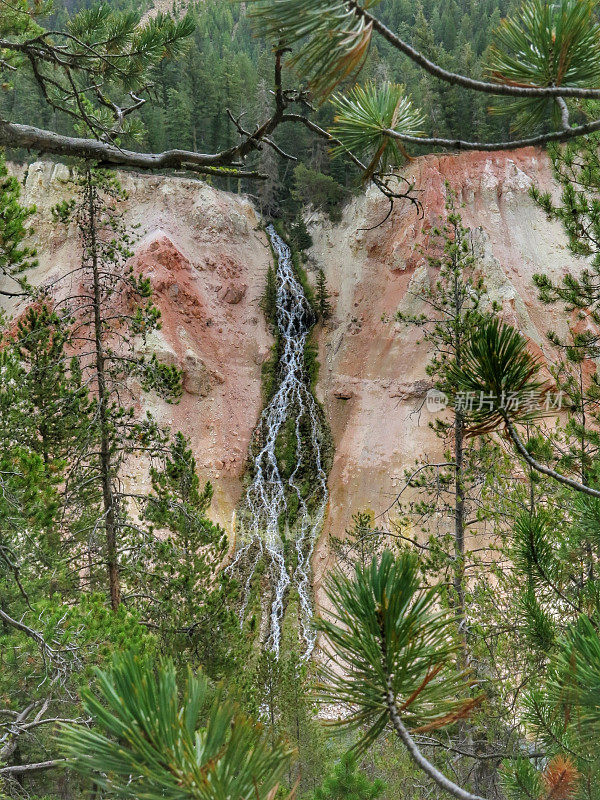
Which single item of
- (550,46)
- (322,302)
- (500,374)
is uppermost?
(322,302)

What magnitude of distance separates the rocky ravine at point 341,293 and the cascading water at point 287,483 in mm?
619

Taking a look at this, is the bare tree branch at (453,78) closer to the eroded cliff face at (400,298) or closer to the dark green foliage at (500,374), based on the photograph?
the dark green foliage at (500,374)

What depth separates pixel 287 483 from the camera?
20.0m

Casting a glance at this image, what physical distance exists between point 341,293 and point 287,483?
10.4m

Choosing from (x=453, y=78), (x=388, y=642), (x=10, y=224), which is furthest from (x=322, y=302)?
(x=388, y=642)

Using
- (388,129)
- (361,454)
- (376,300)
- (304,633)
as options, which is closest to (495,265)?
(376,300)

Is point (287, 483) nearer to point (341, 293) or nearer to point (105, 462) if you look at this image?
point (341, 293)

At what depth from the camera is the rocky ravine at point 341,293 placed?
1967 cm

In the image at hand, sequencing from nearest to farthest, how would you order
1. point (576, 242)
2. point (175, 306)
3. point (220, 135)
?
point (576, 242) < point (175, 306) < point (220, 135)

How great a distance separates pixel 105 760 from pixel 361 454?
1867cm

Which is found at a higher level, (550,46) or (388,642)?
(550,46)

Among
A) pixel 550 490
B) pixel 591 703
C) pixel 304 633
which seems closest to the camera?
pixel 591 703

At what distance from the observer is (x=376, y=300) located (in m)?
23.8

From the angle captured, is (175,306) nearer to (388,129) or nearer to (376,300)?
(376,300)
